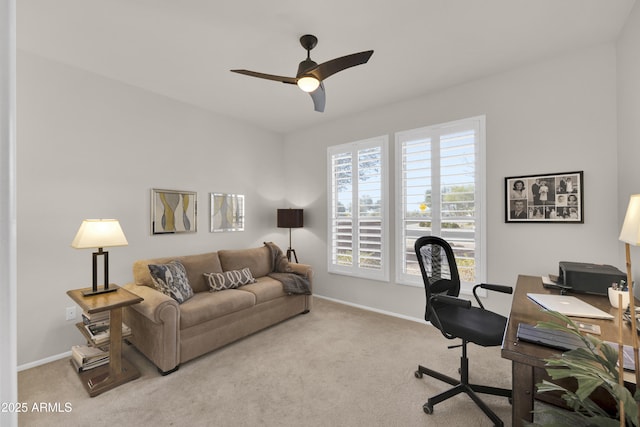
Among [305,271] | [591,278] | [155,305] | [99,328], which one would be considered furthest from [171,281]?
[591,278]

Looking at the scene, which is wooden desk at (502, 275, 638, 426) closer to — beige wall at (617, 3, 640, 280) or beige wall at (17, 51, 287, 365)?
beige wall at (617, 3, 640, 280)

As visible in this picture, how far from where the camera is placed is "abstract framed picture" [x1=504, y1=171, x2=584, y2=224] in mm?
2574

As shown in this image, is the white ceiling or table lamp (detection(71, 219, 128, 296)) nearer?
the white ceiling

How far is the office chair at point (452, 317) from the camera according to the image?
181 cm

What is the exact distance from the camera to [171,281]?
2752 millimetres

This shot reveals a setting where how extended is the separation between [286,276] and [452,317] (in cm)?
217

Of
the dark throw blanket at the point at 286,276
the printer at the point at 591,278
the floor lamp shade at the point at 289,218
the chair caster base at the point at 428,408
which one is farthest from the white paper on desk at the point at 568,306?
the floor lamp shade at the point at 289,218

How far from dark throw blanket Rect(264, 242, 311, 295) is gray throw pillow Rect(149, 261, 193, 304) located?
3.64 ft

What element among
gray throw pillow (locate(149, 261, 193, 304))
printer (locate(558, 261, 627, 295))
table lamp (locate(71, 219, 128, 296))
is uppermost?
table lamp (locate(71, 219, 128, 296))

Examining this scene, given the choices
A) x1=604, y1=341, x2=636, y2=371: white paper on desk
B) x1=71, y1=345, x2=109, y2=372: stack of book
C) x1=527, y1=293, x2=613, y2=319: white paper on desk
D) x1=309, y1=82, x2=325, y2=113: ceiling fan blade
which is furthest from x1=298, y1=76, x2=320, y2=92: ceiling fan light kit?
x1=71, y1=345, x2=109, y2=372: stack of book

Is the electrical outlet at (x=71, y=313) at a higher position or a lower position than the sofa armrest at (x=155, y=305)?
lower

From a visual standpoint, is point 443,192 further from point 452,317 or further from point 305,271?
point 305,271

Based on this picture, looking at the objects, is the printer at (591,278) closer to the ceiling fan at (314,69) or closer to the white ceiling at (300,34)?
the white ceiling at (300,34)

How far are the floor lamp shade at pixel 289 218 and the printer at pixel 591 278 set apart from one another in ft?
10.6
